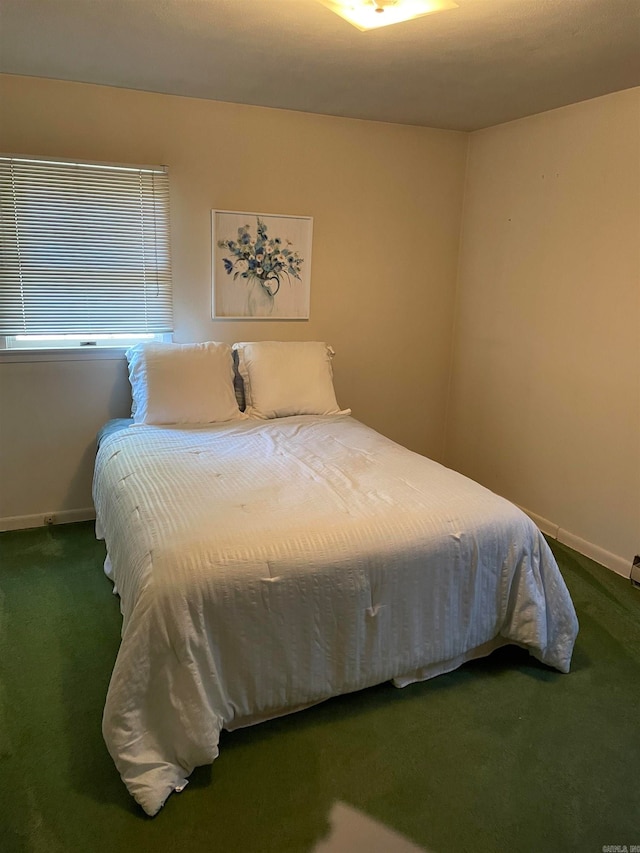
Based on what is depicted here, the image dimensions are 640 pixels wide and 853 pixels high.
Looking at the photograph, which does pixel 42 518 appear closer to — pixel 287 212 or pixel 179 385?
pixel 179 385

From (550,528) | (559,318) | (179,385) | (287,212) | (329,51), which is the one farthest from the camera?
(287,212)

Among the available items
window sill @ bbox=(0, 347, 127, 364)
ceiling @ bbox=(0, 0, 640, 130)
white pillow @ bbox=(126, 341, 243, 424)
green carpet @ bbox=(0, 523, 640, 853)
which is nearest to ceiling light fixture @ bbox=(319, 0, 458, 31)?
ceiling @ bbox=(0, 0, 640, 130)

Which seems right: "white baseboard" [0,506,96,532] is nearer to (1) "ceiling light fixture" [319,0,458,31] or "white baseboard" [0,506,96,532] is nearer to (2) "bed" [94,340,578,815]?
(2) "bed" [94,340,578,815]

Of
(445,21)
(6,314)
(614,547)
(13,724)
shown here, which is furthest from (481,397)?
(13,724)

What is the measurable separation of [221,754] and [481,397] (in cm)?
271

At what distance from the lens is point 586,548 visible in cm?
308

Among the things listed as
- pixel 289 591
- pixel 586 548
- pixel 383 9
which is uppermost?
pixel 383 9

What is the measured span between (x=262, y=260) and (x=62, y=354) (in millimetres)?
1233

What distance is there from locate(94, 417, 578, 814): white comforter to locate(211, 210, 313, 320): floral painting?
1.34m

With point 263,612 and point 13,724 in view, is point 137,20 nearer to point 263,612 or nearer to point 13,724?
point 263,612

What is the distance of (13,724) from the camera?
73.1 inches

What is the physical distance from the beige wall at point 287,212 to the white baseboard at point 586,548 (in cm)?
106

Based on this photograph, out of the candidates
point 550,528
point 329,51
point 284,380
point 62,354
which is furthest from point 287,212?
point 550,528

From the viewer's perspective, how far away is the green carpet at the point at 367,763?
1.53 m
